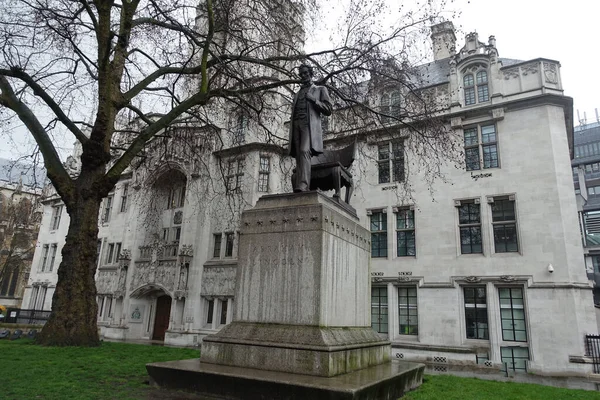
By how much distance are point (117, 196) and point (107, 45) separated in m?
18.7

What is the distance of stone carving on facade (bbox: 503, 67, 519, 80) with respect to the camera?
56.1 ft

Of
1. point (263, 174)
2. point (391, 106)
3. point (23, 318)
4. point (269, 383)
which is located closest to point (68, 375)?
point (269, 383)

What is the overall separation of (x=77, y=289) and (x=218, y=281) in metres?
10.9

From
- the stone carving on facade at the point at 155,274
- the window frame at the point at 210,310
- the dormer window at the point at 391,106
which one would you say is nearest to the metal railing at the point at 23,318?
the stone carving on facade at the point at 155,274

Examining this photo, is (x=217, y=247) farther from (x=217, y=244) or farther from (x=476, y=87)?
(x=476, y=87)

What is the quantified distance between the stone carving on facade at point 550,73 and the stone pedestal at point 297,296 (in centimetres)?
1493

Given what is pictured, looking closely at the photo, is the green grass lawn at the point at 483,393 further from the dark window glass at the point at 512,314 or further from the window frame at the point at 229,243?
the window frame at the point at 229,243

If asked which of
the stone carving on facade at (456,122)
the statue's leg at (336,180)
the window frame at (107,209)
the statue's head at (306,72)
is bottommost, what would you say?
the statue's leg at (336,180)

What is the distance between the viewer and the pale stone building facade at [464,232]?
14.5m

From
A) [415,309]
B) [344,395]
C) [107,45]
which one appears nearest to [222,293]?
[415,309]

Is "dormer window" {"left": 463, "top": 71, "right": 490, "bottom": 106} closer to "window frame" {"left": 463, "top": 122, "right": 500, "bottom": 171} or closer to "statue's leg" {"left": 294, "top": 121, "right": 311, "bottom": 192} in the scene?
"window frame" {"left": 463, "top": 122, "right": 500, "bottom": 171}

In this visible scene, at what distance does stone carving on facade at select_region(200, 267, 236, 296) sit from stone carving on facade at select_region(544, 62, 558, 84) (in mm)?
16869

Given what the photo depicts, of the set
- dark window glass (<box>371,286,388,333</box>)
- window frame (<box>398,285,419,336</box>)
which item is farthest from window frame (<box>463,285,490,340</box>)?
dark window glass (<box>371,286,388,333</box>)

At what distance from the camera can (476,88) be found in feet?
59.3
